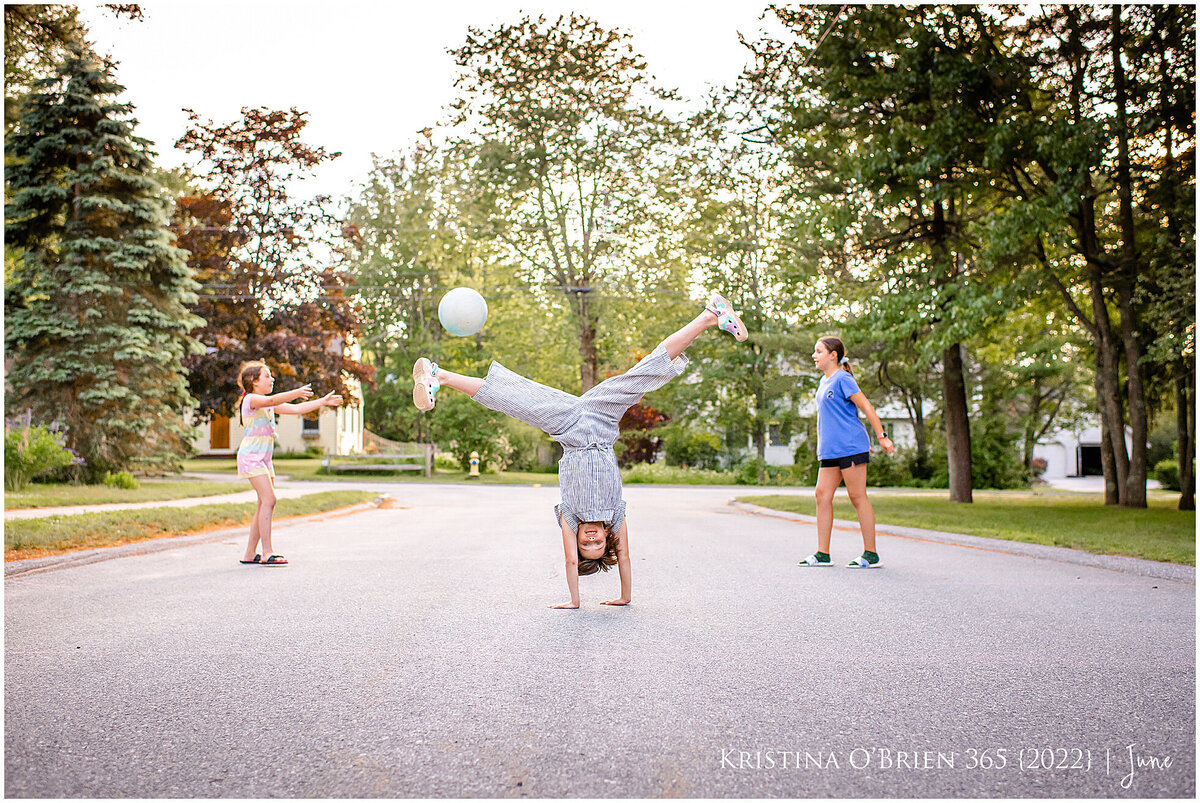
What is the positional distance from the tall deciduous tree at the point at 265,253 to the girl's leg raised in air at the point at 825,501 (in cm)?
2394

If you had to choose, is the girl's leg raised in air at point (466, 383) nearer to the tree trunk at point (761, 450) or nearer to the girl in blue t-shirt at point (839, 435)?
the girl in blue t-shirt at point (839, 435)

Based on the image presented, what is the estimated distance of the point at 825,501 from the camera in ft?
27.5

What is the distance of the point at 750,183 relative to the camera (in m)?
28.9

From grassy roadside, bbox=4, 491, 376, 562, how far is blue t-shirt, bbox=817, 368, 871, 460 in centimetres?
717

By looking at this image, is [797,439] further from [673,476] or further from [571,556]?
[571,556]

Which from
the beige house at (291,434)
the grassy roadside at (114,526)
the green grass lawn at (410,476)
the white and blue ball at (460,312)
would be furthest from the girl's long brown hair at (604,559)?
the beige house at (291,434)

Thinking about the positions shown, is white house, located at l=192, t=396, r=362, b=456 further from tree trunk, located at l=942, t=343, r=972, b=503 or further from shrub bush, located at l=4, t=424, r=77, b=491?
tree trunk, located at l=942, t=343, r=972, b=503

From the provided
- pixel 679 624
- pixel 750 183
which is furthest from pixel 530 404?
pixel 750 183

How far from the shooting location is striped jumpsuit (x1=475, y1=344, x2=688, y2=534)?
236 inches

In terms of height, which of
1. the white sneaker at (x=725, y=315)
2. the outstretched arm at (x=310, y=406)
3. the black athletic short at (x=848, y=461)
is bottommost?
the black athletic short at (x=848, y=461)

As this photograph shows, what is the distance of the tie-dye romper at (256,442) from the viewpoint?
8578 mm

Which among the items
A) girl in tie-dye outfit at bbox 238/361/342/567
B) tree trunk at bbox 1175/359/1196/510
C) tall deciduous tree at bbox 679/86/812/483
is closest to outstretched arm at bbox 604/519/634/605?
Answer: girl in tie-dye outfit at bbox 238/361/342/567

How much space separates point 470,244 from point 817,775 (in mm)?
27771

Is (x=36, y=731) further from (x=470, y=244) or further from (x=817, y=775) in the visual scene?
(x=470, y=244)
